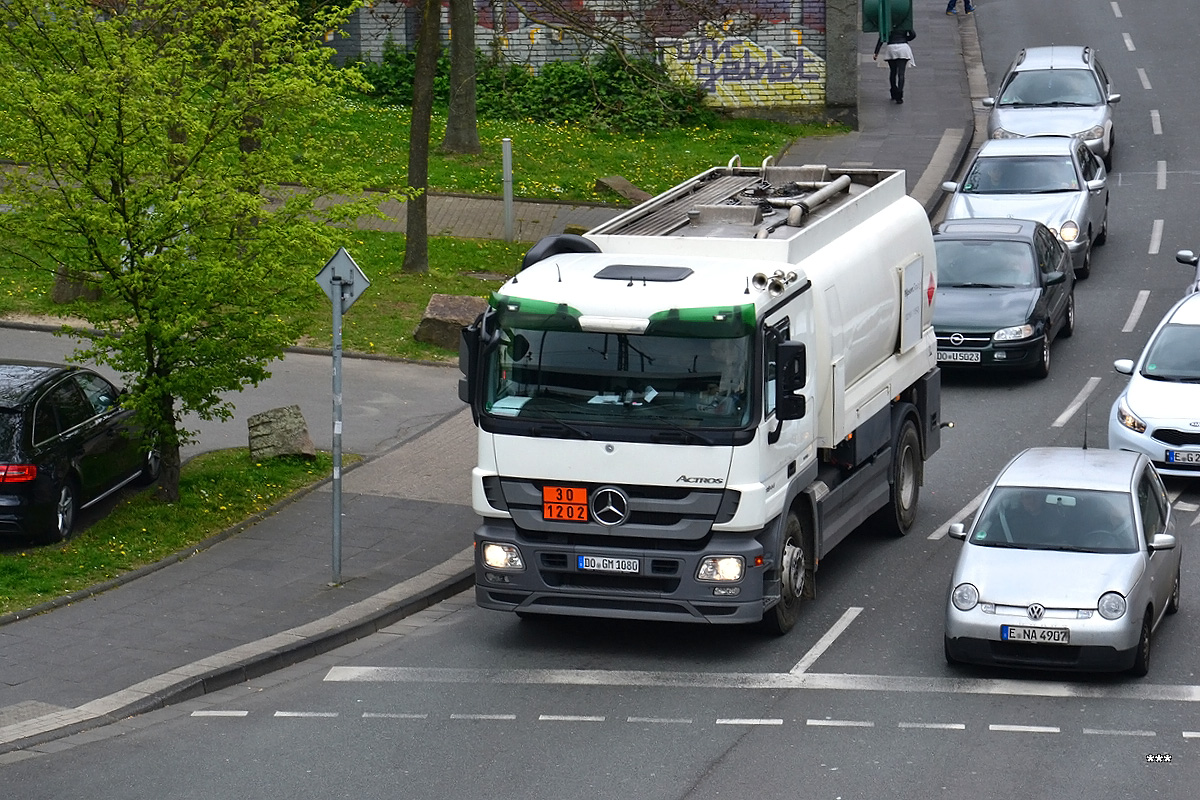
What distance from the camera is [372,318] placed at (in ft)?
77.6

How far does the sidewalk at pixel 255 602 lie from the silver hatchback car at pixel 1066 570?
4.71 metres

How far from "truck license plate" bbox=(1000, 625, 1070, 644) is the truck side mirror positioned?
2.11 m

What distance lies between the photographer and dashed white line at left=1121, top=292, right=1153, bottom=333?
23.6 metres

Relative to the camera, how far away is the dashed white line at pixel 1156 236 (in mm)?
27448

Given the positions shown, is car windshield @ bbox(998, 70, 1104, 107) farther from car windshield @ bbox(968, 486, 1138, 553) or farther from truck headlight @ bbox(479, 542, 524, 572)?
truck headlight @ bbox(479, 542, 524, 572)

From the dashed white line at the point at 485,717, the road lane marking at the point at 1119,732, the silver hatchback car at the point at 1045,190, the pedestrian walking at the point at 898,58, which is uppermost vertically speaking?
the pedestrian walking at the point at 898,58

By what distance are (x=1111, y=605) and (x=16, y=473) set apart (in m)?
9.09

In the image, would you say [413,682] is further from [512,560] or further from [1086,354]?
[1086,354]

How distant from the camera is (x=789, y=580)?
1316 cm

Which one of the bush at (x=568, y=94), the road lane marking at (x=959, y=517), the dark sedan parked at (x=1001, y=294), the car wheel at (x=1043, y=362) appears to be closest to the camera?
the road lane marking at (x=959, y=517)

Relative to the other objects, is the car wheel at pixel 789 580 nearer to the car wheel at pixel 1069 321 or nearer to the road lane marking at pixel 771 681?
the road lane marking at pixel 771 681

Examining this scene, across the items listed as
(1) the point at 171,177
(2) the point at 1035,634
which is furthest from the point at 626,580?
(1) the point at 171,177

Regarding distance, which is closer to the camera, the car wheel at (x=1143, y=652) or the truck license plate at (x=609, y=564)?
the car wheel at (x=1143, y=652)

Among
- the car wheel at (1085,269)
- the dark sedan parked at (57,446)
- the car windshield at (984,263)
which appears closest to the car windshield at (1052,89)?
the car wheel at (1085,269)
